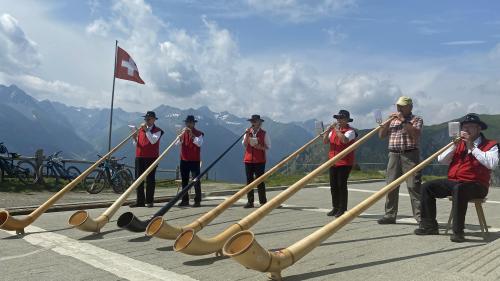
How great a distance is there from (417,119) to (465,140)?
1.60 meters

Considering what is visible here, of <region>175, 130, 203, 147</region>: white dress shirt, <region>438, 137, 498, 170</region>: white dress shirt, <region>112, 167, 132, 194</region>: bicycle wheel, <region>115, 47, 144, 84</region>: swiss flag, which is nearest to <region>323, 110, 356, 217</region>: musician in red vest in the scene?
<region>438, 137, 498, 170</region>: white dress shirt

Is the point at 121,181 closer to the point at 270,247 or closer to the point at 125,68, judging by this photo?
the point at 125,68

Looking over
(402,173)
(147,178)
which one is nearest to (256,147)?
(147,178)

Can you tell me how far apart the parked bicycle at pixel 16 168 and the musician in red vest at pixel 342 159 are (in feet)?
34.7

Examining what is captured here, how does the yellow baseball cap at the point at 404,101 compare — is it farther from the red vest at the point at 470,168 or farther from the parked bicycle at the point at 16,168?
the parked bicycle at the point at 16,168

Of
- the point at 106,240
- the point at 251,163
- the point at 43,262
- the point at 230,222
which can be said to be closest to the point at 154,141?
the point at 251,163

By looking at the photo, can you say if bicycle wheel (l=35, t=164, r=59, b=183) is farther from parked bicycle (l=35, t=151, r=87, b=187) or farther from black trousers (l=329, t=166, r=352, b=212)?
black trousers (l=329, t=166, r=352, b=212)

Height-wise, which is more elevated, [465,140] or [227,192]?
[465,140]

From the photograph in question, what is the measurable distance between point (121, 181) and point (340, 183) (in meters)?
9.19

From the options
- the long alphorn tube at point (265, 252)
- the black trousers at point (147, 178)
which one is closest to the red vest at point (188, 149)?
the black trousers at point (147, 178)

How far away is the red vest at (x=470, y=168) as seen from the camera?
632 centimetres

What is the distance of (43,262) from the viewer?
5504 mm

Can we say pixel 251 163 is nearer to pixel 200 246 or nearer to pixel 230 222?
pixel 230 222

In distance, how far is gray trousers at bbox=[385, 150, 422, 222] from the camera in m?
7.71
